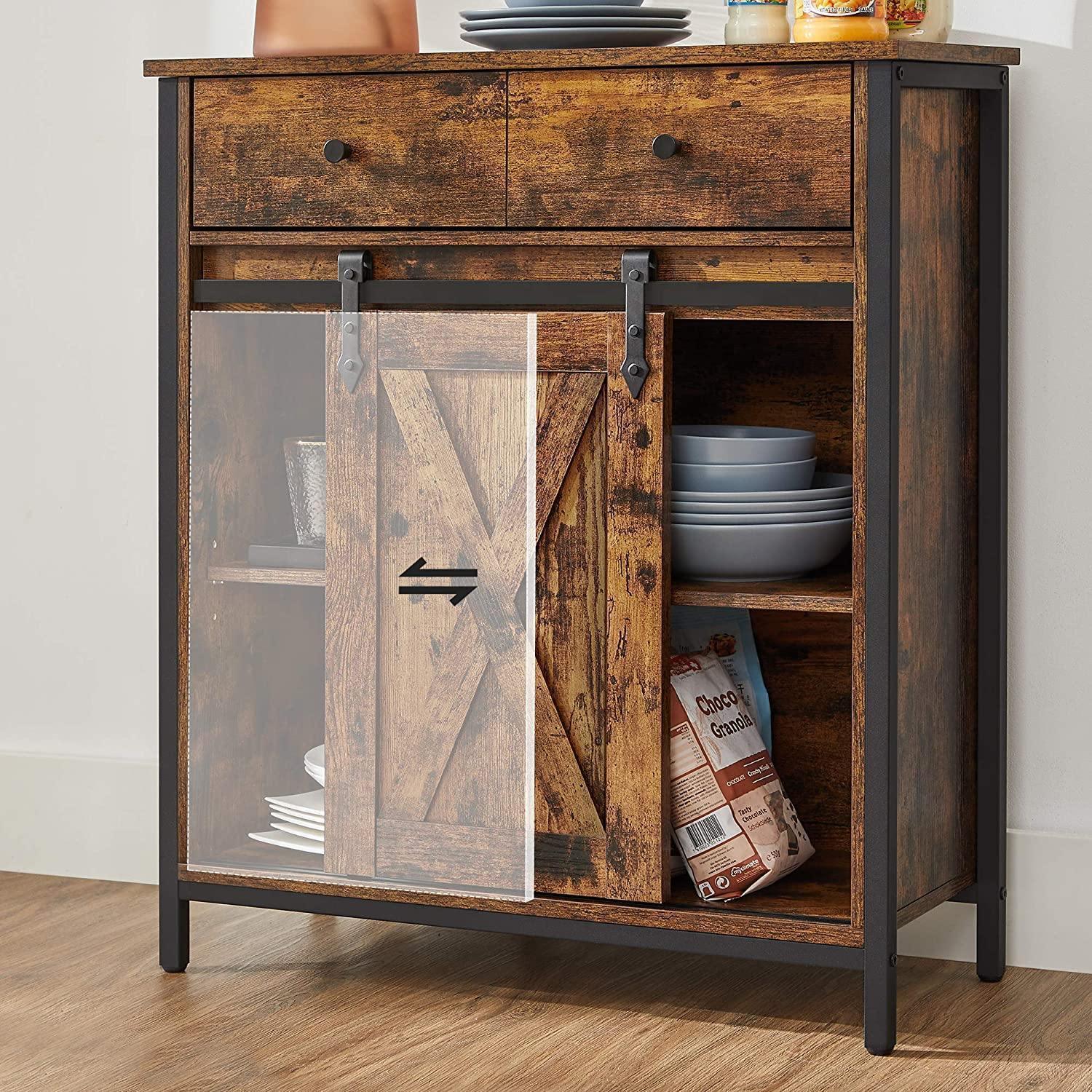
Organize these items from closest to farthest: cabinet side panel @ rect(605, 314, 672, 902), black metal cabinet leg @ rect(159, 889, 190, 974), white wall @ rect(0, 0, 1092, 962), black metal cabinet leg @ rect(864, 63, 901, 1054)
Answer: black metal cabinet leg @ rect(864, 63, 901, 1054) < cabinet side panel @ rect(605, 314, 672, 902) < black metal cabinet leg @ rect(159, 889, 190, 974) < white wall @ rect(0, 0, 1092, 962)

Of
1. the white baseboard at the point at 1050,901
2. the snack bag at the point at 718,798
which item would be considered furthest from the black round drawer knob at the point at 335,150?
the white baseboard at the point at 1050,901

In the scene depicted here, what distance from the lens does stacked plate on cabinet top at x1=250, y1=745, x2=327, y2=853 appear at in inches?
81.8

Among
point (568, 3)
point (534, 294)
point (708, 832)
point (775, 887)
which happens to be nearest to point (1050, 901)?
point (775, 887)

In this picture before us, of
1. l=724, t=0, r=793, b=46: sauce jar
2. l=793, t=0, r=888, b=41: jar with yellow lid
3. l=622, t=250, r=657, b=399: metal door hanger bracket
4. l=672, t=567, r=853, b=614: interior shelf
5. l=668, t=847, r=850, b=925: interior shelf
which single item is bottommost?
l=668, t=847, r=850, b=925: interior shelf

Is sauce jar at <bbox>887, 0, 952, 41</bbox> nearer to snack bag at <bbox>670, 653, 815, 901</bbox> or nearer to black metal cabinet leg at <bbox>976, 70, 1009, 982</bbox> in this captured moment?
black metal cabinet leg at <bbox>976, 70, 1009, 982</bbox>

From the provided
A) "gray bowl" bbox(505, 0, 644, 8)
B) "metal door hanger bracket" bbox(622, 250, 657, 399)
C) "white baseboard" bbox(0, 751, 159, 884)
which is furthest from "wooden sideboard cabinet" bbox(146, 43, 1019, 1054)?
"white baseboard" bbox(0, 751, 159, 884)

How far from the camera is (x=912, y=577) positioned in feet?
6.34

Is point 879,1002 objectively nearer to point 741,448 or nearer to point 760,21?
point 741,448

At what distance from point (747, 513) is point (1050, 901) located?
2.09ft

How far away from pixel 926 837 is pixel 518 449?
2.01ft

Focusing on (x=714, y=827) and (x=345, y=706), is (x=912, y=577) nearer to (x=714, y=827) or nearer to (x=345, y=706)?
(x=714, y=827)

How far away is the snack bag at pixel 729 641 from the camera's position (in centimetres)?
223

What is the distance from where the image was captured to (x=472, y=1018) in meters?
2.04

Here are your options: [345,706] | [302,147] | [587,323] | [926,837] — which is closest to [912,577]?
[926,837]
